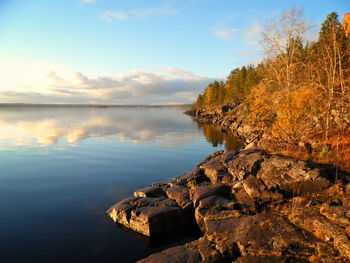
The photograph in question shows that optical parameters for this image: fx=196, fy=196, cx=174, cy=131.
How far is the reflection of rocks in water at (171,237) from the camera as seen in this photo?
8798 millimetres

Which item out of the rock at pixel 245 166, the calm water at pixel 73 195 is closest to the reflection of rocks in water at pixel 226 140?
the calm water at pixel 73 195

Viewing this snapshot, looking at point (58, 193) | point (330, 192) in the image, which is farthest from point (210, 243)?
point (58, 193)

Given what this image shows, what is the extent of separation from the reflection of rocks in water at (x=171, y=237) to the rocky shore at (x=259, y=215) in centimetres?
16

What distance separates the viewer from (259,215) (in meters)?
8.59

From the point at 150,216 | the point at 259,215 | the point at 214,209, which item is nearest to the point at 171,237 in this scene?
the point at 150,216

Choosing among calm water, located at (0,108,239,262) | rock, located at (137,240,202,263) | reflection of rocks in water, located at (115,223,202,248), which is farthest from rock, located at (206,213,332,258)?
calm water, located at (0,108,239,262)

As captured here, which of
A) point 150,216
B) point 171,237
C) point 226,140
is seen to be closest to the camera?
point 171,237

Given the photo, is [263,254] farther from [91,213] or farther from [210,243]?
[91,213]

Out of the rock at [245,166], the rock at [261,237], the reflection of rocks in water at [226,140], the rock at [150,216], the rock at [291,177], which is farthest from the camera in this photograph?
the reflection of rocks in water at [226,140]

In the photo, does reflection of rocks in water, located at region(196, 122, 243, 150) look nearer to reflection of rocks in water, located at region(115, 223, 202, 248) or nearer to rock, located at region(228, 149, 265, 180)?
rock, located at region(228, 149, 265, 180)

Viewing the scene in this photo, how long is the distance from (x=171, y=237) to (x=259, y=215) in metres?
4.12

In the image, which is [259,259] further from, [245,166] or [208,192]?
[245,166]

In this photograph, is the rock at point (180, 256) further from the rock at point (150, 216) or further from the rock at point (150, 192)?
the rock at point (150, 192)

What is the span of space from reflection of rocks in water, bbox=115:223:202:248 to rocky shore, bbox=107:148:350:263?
0.16 m
